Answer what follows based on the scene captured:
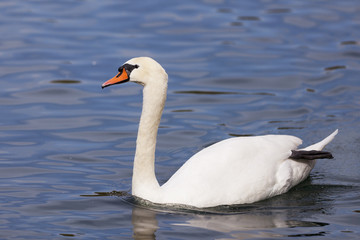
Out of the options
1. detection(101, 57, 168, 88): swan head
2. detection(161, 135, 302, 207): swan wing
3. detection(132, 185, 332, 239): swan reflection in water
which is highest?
detection(101, 57, 168, 88): swan head

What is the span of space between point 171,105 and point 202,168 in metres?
4.12

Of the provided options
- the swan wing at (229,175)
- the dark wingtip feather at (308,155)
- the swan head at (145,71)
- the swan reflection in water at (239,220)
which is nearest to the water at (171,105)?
the swan reflection in water at (239,220)

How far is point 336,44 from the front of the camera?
1502cm

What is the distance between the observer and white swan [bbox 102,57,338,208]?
7.71 m

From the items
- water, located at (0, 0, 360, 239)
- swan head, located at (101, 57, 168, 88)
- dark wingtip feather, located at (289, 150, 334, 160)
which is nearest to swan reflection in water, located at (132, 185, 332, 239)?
water, located at (0, 0, 360, 239)

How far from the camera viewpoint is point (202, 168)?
25.8 ft

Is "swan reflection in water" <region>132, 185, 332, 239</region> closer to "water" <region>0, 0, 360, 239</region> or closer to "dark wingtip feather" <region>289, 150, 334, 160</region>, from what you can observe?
"water" <region>0, 0, 360, 239</region>

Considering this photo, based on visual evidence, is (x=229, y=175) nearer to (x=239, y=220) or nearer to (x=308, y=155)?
(x=239, y=220)

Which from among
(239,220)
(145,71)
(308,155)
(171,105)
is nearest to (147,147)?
(145,71)

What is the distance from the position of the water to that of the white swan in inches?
6.4

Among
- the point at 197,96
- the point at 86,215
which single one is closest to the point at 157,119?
the point at 86,215

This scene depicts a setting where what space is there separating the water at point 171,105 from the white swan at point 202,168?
16cm

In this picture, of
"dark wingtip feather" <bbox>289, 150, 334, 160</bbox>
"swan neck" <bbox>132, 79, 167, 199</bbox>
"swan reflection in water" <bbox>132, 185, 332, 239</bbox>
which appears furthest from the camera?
Result: "dark wingtip feather" <bbox>289, 150, 334, 160</bbox>

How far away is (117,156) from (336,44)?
6.71 metres
